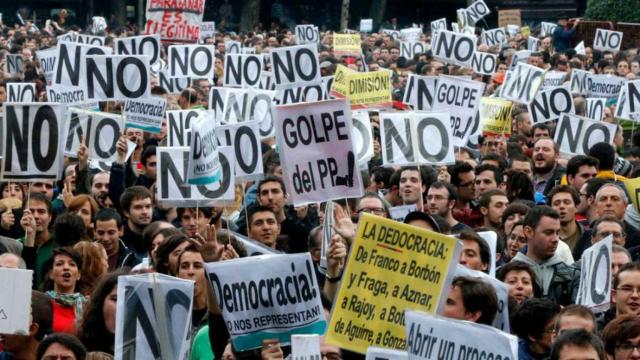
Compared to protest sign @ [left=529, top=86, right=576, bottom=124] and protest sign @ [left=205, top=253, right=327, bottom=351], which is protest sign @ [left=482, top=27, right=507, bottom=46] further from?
protest sign @ [left=205, top=253, right=327, bottom=351]

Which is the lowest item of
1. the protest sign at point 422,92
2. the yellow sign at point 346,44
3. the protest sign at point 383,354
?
the yellow sign at point 346,44

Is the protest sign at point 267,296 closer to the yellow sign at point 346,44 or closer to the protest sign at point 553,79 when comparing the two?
the protest sign at point 553,79

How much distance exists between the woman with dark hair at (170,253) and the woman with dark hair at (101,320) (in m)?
0.90

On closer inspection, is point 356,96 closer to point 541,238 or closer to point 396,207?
point 396,207

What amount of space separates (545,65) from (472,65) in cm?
290

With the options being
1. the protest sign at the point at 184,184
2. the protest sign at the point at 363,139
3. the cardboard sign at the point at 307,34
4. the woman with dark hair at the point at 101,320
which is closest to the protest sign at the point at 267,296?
the woman with dark hair at the point at 101,320

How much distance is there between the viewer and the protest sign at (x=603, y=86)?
2120 centimetres

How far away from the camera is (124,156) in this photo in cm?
1404

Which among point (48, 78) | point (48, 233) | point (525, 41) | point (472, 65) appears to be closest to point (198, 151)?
point (48, 233)

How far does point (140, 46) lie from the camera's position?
69.2 ft

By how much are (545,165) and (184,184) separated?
369 centimetres

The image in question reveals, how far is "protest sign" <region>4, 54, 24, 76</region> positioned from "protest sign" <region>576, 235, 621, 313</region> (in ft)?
61.6

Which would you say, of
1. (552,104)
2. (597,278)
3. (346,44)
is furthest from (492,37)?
(597,278)

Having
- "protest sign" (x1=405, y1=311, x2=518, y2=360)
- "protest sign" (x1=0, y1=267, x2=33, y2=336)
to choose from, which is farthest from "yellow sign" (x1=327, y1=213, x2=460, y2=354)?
"protest sign" (x1=0, y1=267, x2=33, y2=336)
